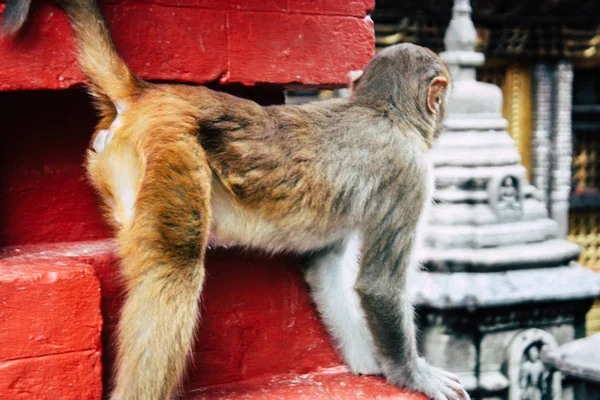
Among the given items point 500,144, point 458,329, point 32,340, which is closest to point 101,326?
point 32,340

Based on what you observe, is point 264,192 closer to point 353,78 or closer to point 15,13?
point 353,78

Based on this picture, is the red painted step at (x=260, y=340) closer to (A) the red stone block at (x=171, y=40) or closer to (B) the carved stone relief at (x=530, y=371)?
(A) the red stone block at (x=171, y=40)

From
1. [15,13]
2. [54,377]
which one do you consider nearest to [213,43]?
[15,13]

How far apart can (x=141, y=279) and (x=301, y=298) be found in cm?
87

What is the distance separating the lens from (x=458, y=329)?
232 inches

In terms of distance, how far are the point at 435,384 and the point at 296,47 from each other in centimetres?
132

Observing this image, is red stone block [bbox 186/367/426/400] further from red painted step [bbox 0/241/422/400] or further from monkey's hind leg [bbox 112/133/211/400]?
monkey's hind leg [bbox 112/133/211/400]

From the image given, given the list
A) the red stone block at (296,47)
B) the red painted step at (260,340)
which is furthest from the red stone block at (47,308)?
the red stone block at (296,47)

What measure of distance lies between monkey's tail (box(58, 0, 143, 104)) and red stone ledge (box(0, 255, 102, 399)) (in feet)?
1.82

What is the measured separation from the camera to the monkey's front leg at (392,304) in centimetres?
266

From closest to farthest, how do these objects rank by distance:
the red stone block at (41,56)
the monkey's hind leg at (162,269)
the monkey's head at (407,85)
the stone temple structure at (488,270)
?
the monkey's hind leg at (162,269), the red stone block at (41,56), the monkey's head at (407,85), the stone temple structure at (488,270)

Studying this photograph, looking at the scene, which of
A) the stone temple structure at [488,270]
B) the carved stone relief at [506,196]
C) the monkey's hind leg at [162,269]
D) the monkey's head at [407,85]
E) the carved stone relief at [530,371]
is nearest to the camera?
the monkey's hind leg at [162,269]

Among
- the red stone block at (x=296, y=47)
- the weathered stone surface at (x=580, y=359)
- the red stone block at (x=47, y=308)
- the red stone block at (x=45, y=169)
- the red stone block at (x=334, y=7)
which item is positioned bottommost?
the weathered stone surface at (x=580, y=359)

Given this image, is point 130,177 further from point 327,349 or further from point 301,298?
point 327,349
